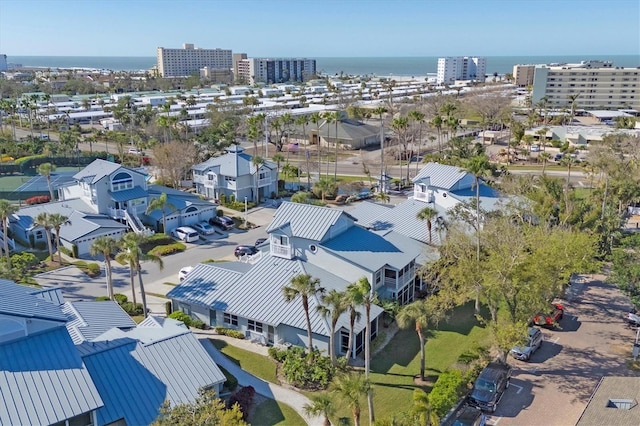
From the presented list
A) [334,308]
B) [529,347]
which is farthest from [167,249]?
[529,347]

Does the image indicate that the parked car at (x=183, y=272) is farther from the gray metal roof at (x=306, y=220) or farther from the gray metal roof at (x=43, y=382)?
the gray metal roof at (x=43, y=382)

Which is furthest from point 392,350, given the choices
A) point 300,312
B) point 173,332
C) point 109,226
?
point 109,226

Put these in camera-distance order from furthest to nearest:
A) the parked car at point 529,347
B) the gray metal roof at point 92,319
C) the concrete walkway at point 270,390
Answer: the parked car at point 529,347
the gray metal roof at point 92,319
the concrete walkway at point 270,390

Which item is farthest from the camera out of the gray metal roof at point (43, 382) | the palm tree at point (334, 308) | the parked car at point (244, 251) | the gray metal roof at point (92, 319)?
the parked car at point (244, 251)

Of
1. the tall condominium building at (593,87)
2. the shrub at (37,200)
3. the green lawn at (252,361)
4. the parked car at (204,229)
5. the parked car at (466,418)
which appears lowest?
the green lawn at (252,361)

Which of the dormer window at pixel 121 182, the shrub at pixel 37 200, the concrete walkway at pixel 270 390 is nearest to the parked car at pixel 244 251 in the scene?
the dormer window at pixel 121 182

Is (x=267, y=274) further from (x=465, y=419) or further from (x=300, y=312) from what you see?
(x=465, y=419)
